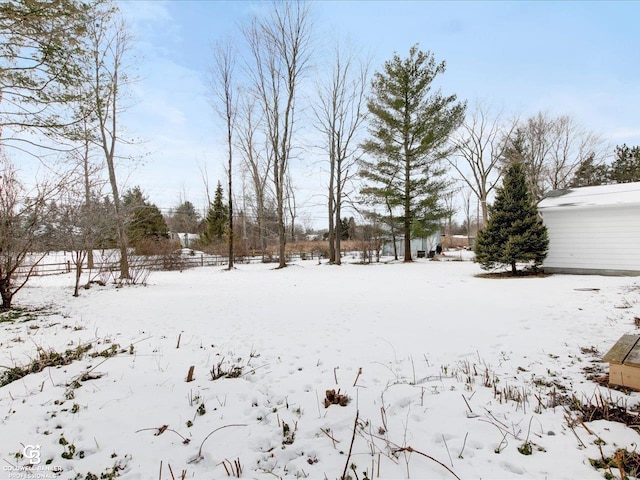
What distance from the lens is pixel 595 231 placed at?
9.80m

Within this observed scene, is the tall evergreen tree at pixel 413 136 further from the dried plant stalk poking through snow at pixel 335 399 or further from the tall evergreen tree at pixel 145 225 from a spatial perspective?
the dried plant stalk poking through snow at pixel 335 399

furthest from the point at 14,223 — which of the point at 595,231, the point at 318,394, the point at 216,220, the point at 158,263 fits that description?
the point at 216,220

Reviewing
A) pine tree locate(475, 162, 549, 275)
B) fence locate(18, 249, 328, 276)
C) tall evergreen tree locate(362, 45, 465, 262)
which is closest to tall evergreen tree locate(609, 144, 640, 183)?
tall evergreen tree locate(362, 45, 465, 262)

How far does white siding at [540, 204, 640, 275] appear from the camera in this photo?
9219mm

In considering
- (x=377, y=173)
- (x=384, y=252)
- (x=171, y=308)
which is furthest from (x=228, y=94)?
(x=384, y=252)

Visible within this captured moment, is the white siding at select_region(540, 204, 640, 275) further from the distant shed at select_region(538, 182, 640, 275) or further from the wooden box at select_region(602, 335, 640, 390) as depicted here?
the wooden box at select_region(602, 335, 640, 390)

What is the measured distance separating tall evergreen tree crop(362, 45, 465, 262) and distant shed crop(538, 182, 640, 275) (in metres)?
6.12

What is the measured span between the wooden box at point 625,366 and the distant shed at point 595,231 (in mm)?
9319

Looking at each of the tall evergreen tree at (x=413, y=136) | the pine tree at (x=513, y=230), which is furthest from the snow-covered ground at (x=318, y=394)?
the tall evergreen tree at (x=413, y=136)

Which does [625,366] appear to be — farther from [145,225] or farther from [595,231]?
[145,225]

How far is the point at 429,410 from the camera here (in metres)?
2.46

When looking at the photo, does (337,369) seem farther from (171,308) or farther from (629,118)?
(629,118)

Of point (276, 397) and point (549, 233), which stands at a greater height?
point (549, 233)

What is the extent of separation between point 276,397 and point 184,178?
138ft
